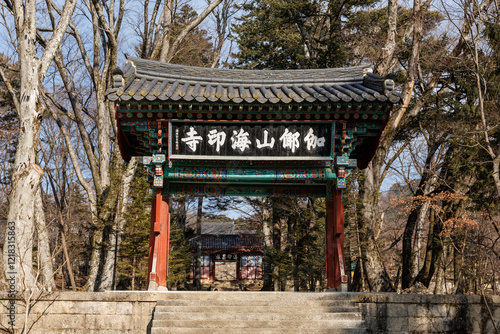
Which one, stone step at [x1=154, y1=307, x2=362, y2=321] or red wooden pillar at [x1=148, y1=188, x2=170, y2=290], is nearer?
stone step at [x1=154, y1=307, x2=362, y2=321]

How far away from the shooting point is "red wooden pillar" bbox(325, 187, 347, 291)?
331 inches

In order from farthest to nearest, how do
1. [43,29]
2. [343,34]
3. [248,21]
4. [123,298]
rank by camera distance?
[248,21]
[343,34]
[43,29]
[123,298]

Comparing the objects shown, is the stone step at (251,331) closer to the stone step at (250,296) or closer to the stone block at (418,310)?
the stone step at (250,296)

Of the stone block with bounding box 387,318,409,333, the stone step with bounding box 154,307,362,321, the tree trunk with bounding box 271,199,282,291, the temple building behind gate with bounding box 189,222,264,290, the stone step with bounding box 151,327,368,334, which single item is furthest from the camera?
the temple building behind gate with bounding box 189,222,264,290

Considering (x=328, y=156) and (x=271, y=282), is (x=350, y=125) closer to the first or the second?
(x=328, y=156)

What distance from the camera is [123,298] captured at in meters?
7.25

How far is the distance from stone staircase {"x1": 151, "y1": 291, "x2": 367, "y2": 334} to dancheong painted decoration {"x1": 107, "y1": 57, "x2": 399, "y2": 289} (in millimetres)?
905

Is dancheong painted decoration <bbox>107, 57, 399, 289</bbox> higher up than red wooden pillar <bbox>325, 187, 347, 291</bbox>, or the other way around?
dancheong painted decoration <bbox>107, 57, 399, 289</bbox>

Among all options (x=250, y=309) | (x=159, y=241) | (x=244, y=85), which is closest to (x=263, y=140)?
(x=244, y=85)

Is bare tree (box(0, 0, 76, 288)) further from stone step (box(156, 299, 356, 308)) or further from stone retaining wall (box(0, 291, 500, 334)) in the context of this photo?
stone step (box(156, 299, 356, 308))

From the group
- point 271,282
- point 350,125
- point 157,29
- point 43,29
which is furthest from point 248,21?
point 350,125

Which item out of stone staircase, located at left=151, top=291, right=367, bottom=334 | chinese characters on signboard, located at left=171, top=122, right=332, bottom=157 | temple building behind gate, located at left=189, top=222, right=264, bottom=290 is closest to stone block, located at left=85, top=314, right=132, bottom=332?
stone staircase, located at left=151, top=291, right=367, bottom=334

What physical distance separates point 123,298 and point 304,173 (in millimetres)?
4139

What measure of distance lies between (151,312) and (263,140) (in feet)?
12.3
